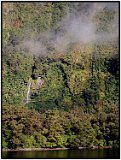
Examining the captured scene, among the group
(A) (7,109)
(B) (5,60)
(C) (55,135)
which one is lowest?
(C) (55,135)

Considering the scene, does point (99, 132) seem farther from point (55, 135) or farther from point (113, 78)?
point (113, 78)

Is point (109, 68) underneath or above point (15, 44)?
underneath

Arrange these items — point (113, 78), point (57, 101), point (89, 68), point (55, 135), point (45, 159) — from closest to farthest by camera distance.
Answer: point (45, 159) → point (55, 135) → point (57, 101) → point (113, 78) → point (89, 68)

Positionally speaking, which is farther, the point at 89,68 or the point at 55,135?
the point at 89,68

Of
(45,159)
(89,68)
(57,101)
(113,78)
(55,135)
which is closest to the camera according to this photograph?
(45,159)

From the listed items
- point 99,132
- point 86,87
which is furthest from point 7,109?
point 86,87

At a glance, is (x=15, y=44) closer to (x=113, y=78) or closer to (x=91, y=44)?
(x=91, y=44)
